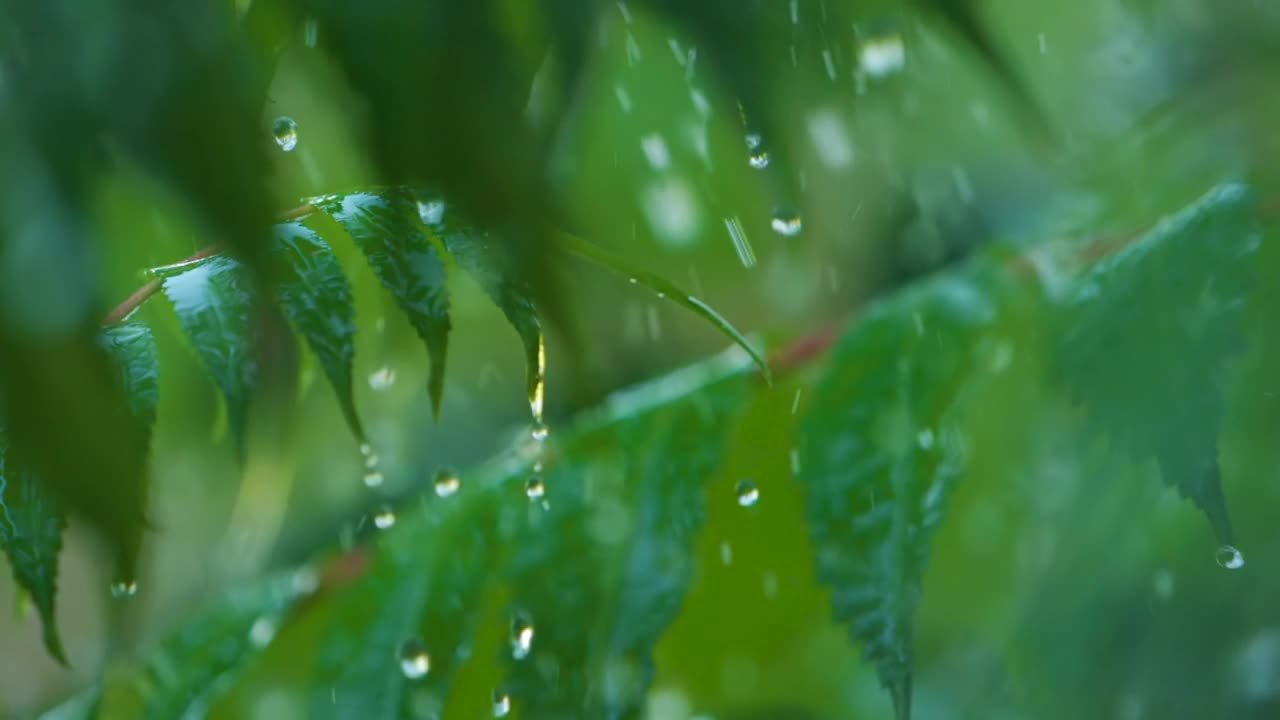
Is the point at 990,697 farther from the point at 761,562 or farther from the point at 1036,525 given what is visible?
the point at 761,562

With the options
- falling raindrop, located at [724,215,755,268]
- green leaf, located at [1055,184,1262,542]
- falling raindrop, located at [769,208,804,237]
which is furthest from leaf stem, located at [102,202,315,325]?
falling raindrop, located at [724,215,755,268]

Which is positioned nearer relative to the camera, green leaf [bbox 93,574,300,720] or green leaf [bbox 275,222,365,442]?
green leaf [bbox 275,222,365,442]

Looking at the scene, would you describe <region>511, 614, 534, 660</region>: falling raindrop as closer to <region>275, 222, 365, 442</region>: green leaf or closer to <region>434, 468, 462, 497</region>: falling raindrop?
<region>434, 468, 462, 497</region>: falling raindrop

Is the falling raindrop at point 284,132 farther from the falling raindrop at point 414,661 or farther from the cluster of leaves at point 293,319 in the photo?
the falling raindrop at point 414,661

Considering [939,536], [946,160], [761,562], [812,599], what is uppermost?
[761,562]

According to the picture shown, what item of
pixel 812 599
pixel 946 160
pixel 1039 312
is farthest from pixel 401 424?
pixel 1039 312

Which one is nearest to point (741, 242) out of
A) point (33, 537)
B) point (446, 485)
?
point (446, 485)
